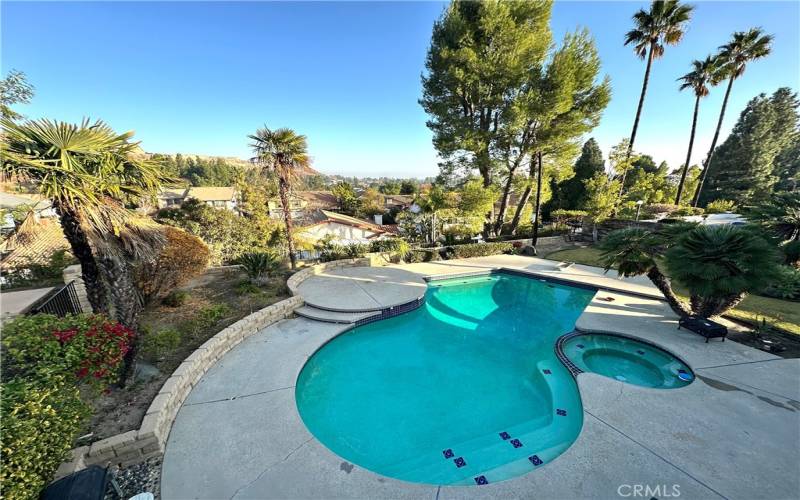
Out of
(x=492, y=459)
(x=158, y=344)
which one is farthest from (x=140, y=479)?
(x=492, y=459)

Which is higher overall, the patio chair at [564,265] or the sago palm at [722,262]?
the sago palm at [722,262]

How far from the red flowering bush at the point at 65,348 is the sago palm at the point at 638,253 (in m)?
10.7

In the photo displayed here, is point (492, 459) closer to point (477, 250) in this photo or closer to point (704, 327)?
point (704, 327)

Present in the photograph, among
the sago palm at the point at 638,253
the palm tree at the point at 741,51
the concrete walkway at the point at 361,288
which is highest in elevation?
the palm tree at the point at 741,51

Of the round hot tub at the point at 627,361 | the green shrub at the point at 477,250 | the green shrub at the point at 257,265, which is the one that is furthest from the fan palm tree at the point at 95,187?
the green shrub at the point at 477,250

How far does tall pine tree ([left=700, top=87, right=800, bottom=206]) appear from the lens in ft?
89.7

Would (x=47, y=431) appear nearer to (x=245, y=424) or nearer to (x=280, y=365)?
(x=245, y=424)

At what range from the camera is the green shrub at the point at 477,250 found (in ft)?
55.4

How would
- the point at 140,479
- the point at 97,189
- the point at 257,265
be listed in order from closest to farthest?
1. the point at 140,479
2. the point at 97,189
3. the point at 257,265

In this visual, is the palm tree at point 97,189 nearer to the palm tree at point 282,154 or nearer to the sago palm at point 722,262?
the palm tree at point 282,154

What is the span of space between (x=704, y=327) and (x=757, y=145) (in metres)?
37.3

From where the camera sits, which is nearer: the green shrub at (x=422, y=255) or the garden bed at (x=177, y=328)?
the garden bed at (x=177, y=328)

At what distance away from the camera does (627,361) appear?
6938 millimetres

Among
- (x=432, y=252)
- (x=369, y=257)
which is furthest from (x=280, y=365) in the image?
(x=432, y=252)
